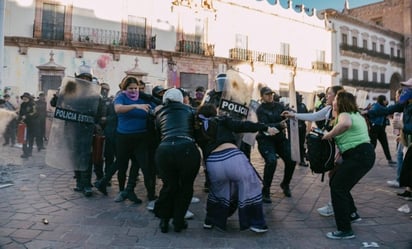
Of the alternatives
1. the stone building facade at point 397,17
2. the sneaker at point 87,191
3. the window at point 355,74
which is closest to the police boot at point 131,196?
the sneaker at point 87,191

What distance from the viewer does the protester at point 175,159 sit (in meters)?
3.66

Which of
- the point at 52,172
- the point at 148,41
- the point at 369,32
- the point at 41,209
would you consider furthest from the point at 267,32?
the point at 41,209

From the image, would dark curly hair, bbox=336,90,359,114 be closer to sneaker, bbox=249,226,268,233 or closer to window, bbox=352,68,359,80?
sneaker, bbox=249,226,268,233

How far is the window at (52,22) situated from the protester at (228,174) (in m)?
16.9

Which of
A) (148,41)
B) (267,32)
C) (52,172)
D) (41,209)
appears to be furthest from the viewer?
(267,32)

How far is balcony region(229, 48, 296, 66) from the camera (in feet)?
78.6

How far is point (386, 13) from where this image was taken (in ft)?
130

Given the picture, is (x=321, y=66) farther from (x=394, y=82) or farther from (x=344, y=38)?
(x=394, y=82)

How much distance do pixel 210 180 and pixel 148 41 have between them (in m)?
18.0

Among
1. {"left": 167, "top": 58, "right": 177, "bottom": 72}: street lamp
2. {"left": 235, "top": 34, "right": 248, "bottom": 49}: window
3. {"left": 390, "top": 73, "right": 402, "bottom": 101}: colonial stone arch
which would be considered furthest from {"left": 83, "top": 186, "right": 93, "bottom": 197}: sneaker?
{"left": 390, "top": 73, "right": 402, "bottom": 101}: colonial stone arch

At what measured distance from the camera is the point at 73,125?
5.15 meters

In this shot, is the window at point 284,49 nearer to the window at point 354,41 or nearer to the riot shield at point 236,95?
the window at point 354,41

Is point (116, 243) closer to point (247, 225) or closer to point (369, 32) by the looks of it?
point (247, 225)

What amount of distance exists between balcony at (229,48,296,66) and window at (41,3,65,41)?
10710 millimetres
